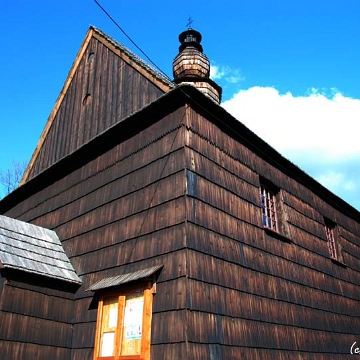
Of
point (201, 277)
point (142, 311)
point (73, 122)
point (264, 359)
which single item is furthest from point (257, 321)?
point (73, 122)

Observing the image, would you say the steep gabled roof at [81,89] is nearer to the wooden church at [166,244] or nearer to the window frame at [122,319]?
the wooden church at [166,244]

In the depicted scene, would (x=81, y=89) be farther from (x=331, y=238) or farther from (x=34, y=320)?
(x=331, y=238)

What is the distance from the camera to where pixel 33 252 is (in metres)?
8.54

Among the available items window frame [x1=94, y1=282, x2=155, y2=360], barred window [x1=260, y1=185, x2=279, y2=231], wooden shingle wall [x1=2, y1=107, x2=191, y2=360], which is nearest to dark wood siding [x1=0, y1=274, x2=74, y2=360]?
wooden shingle wall [x1=2, y1=107, x2=191, y2=360]

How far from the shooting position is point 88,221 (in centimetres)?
894

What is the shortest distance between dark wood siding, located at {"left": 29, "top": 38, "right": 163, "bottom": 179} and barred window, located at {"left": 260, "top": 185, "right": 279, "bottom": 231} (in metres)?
3.35

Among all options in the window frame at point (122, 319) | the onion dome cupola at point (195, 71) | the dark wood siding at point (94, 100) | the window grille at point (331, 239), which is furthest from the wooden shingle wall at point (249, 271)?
the onion dome cupola at point (195, 71)

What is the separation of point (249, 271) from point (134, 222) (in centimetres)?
234

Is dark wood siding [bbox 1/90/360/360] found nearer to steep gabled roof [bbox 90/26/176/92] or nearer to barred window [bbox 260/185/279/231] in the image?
barred window [bbox 260/185/279/231]

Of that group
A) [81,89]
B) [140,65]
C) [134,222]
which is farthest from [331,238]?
[81,89]

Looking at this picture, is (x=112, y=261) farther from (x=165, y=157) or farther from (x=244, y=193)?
(x=244, y=193)

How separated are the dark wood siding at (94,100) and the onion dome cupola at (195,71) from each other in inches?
73.6

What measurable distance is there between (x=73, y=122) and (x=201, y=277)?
22.0 feet

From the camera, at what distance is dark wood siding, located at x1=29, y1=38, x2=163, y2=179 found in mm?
9352
